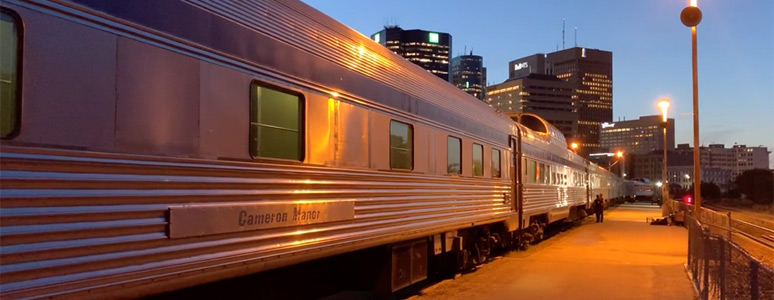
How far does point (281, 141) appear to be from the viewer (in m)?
4.95

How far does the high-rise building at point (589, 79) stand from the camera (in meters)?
137

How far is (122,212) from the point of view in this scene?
338cm

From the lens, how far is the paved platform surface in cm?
866

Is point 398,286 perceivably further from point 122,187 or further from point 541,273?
point 122,187

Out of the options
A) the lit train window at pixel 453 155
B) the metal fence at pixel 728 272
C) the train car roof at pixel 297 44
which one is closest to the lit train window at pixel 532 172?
the metal fence at pixel 728 272

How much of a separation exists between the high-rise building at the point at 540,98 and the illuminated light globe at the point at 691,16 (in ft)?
320

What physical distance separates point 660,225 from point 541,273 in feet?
50.7

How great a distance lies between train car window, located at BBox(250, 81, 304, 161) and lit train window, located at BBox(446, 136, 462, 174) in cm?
385

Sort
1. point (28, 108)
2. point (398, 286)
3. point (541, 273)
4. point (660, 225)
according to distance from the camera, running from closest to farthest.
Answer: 1. point (28, 108)
2. point (398, 286)
3. point (541, 273)
4. point (660, 225)

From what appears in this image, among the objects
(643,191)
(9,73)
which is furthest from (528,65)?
(9,73)

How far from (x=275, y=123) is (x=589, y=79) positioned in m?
151

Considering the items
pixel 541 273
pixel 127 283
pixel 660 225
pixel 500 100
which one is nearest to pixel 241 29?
pixel 127 283

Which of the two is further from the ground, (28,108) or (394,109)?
(394,109)

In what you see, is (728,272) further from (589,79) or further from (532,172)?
(589,79)
